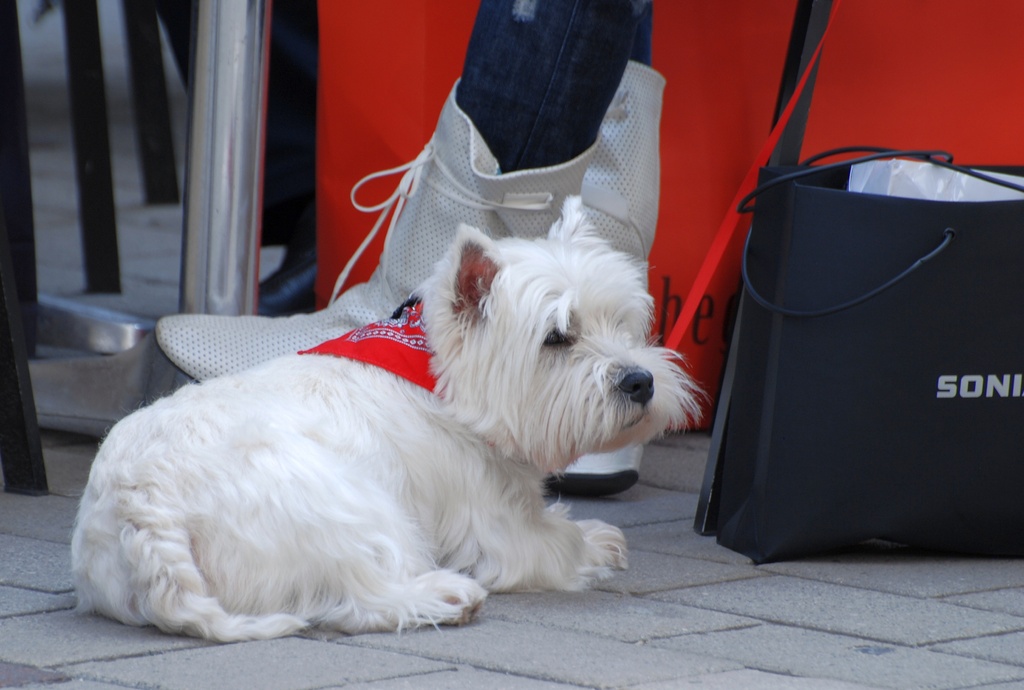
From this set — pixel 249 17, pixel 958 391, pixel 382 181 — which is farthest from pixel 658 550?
pixel 249 17

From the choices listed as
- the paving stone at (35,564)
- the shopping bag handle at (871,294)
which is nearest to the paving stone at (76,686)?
the paving stone at (35,564)

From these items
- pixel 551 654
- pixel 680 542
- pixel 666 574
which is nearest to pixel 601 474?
pixel 680 542

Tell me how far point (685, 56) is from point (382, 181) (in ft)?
2.89

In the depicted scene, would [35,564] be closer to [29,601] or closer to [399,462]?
[29,601]

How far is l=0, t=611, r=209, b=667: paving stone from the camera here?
183cm

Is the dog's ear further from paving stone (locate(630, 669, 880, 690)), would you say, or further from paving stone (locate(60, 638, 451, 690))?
paving stone (locate(630, 669, 880, 690))

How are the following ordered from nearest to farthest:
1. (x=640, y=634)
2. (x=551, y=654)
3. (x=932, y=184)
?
(x=551, y=654) < (x=640, y=634) < (x=932, y=184)

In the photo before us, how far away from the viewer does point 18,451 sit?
112 inches

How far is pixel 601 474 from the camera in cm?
299

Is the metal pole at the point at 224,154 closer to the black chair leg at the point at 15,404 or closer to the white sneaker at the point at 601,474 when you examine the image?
the black chair leg at the point at 15,404

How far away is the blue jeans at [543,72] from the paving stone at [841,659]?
3.94 ft

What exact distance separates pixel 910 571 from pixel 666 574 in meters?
0.46

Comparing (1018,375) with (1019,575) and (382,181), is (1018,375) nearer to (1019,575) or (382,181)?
(1019,575)

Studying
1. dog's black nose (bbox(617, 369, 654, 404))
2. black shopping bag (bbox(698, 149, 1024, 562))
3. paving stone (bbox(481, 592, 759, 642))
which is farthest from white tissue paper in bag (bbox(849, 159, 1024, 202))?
paving stone (bbox(481, 592, 759, 642))
